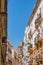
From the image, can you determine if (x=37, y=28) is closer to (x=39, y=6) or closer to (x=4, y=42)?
(x=39, y=6)

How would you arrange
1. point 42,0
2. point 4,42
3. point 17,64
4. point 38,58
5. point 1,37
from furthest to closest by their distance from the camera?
point 17,64 < point 42,0 < point 38,58 < point 4,42 < point 1,37

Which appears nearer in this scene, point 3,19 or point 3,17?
point 3,17

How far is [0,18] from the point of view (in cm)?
761

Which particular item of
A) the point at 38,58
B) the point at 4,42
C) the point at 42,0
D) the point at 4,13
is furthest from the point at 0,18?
the point at 42,0

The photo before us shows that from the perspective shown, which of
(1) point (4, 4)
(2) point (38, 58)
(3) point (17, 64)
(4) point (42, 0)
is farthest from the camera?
(3) point (17, 64)

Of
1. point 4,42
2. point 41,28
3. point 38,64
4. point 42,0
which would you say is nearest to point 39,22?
point 41,28

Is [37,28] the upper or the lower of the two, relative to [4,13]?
lower

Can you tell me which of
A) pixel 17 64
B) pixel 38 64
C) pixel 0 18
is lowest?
pixel 17 64

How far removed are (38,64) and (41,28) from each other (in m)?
4.32

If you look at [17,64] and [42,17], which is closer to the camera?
[42,17]

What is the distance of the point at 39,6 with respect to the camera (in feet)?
106

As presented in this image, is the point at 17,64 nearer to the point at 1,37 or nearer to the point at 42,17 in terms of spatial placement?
the point at 42,17

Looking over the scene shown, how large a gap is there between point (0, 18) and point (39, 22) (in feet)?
73.6

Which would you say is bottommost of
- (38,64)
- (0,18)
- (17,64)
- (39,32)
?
(17,64)
